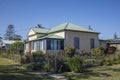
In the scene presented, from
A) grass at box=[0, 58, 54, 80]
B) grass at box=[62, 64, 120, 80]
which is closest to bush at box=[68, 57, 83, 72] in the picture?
grass at box=[62, 64, 120, 80]

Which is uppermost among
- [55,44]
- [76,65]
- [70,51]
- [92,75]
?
[55,44]

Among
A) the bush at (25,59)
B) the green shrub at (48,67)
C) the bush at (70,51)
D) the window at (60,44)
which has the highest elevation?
the window at (60,44)

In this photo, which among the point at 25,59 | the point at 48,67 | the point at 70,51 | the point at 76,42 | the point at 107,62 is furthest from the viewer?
the point at 76,42

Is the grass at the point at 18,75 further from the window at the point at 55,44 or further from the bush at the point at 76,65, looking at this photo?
the window at the point at 55,44

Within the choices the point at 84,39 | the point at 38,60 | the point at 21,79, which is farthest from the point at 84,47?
the point at 21,79

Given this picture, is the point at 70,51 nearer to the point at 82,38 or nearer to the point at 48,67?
the point at 82,38

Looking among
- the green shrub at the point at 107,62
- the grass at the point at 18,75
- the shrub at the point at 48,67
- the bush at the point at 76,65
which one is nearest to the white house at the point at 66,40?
the green shrub at the point at 107,62

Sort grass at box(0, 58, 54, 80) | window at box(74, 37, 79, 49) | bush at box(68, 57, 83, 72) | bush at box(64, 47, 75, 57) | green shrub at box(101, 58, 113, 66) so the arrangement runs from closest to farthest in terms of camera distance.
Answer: grass at box(0, 58, 54, 80) → bush at box(68, 57, 83, 72) → green shrub at box(101, 58, 113, 66) → bush at box(64, 47, 75, 57) → window at box(74, 37, 79, 49)

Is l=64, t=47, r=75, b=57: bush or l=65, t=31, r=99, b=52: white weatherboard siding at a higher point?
→ l=65, t=31, r=99, b=52: white weatherboard siding

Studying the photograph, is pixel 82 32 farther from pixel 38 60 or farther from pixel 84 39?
pixel 38 60

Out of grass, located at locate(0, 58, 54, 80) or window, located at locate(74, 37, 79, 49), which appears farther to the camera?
window, located at locate(74, 37, 79, 49)

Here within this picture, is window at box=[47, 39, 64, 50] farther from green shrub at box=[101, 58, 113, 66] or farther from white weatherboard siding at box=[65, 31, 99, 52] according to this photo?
green shrub at box=[101, 58, 113, 66]

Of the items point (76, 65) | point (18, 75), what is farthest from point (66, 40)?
point (18, 75)

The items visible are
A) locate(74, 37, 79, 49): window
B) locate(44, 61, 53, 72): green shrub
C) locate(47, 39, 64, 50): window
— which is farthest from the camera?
locate(74, 37, 79, 49): window
